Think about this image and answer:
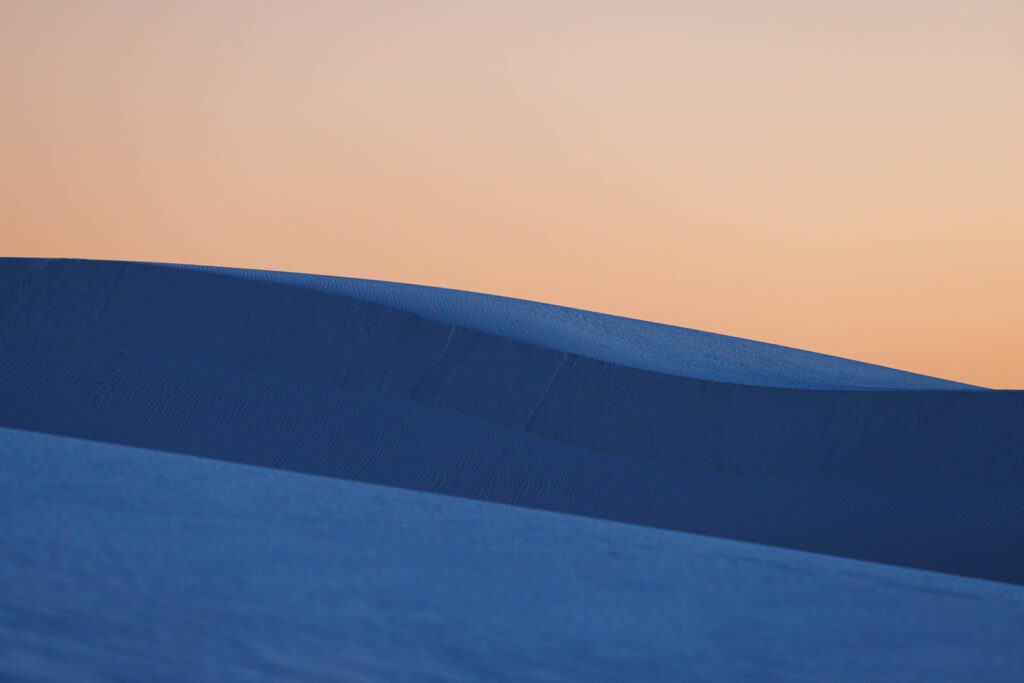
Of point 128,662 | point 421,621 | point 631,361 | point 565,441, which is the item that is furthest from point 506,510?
point 128,662

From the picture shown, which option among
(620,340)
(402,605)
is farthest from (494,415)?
(402,605)

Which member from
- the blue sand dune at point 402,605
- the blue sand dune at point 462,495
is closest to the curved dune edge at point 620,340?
the blue sand dune at point 462,495

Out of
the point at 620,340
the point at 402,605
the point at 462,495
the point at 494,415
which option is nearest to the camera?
the point at 402,605

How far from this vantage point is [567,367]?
15.4m

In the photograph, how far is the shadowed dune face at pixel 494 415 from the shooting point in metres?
13.2

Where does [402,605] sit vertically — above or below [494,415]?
above

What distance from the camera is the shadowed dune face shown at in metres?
13.2

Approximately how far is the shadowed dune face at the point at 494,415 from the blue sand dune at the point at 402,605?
17.0 feet

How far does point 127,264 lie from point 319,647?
553 inches

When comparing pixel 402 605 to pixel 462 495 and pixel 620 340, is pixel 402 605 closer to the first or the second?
pixel 462 495

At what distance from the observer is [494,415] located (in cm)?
1483

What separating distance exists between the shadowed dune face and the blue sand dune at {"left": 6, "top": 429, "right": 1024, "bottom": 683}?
520 cm

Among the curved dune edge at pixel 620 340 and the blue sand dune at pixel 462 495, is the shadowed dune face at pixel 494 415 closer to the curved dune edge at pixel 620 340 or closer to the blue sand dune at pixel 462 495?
the blue sand dune at pixel 462 495

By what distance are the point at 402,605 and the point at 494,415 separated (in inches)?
421
